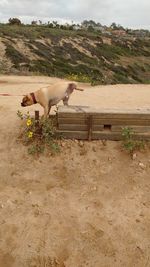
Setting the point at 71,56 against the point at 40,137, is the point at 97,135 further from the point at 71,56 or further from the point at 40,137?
the point at 71,56

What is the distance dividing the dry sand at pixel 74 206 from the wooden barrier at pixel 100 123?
19 centimetres

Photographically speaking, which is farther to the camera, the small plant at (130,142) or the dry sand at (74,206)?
the small plant at (130,142)

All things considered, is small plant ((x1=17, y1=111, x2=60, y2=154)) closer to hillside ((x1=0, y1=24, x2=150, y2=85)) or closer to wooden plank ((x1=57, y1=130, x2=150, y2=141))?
wooden plank ((x1=57, y1=130, x2=150, y2=141))

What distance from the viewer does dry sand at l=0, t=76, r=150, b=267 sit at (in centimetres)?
574

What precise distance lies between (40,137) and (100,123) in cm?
115

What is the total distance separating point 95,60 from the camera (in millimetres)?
39031

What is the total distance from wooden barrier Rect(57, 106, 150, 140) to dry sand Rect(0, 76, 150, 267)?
187mm

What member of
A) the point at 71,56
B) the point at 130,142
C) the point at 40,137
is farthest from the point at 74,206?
the point at 71,56

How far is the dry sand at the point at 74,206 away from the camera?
5738mm

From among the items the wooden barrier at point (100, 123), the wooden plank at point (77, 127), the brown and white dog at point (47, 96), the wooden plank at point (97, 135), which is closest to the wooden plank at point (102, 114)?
the wooden barrier at point (100, 123)

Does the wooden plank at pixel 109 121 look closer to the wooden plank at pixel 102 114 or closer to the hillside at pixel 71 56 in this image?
the wooden plank at pixel 102 114

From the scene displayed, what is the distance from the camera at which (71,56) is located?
37.5 metres

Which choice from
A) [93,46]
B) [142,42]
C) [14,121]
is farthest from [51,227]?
[142,42]

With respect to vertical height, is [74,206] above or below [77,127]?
below
